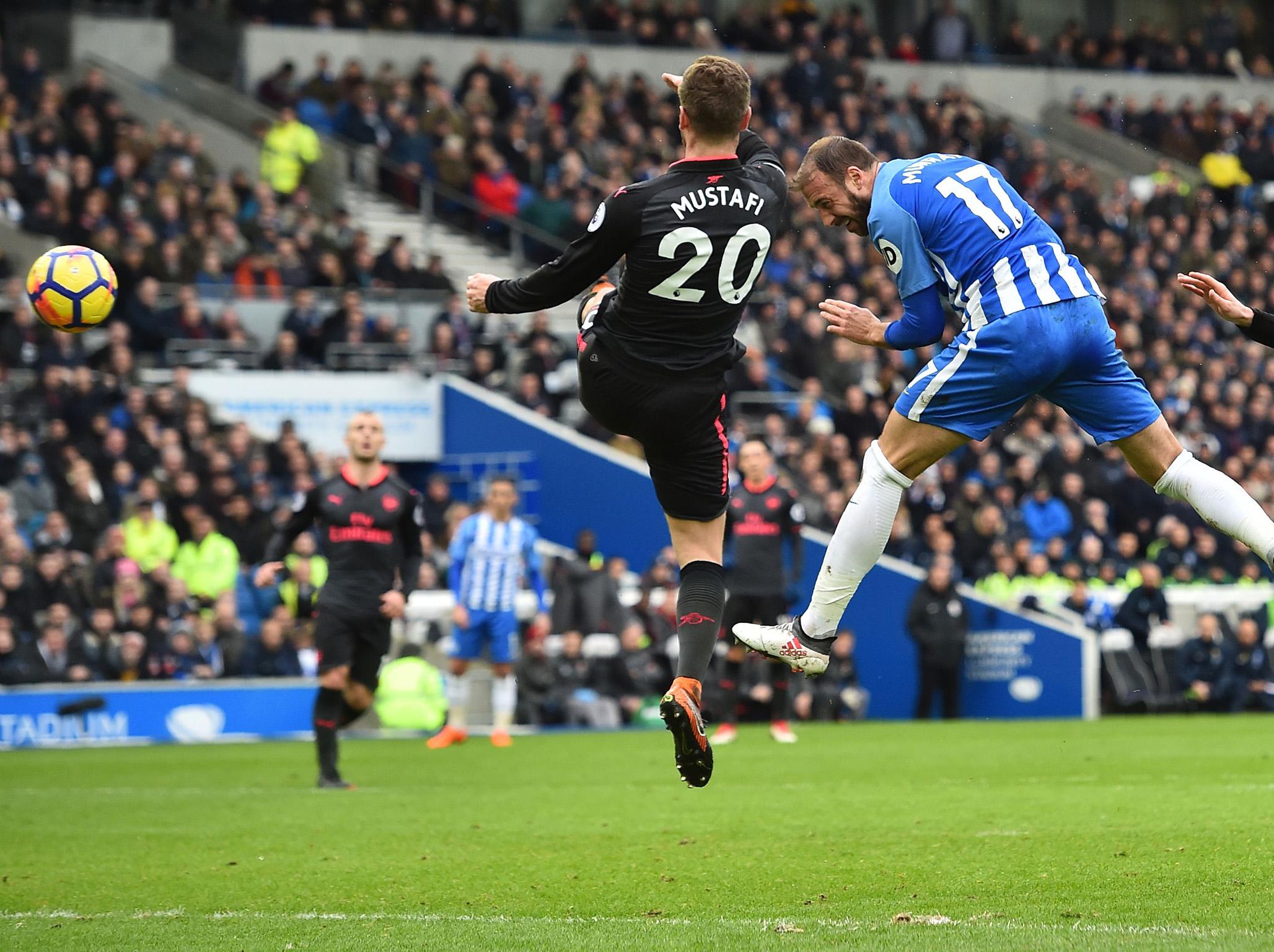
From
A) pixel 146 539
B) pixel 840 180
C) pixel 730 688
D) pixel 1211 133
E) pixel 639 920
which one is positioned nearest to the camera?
pixel 639 920

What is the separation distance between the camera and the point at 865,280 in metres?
25.5

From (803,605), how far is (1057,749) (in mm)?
6255

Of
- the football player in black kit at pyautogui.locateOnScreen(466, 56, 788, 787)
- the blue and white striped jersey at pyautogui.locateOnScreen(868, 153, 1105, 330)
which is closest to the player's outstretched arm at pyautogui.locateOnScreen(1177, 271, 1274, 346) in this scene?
the blue and white striped jersey at pyautogui.locateOnScreen(868, 153, 1105, 330)

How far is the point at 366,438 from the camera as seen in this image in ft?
38.3

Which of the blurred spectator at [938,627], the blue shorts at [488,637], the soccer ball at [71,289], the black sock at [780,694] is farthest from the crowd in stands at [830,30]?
the soccer ball at [71,289]

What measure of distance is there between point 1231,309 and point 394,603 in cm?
590

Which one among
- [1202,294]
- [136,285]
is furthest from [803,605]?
[1202,294]

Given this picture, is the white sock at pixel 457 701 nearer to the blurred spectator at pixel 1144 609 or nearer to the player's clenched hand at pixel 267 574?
the player's clenched hand at pixel 267 574

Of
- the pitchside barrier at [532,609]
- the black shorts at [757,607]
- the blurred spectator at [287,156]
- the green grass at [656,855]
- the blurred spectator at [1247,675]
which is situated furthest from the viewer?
the blurred spectator at [287,156]

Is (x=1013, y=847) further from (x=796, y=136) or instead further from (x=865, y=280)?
(x=796, y=136)

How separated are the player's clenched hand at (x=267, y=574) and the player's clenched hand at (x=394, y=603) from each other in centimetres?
69

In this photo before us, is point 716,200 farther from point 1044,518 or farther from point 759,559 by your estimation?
point 1044,518

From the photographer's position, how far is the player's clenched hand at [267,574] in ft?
36.8

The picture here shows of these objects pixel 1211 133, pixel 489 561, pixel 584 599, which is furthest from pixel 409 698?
pixel 1211 133
